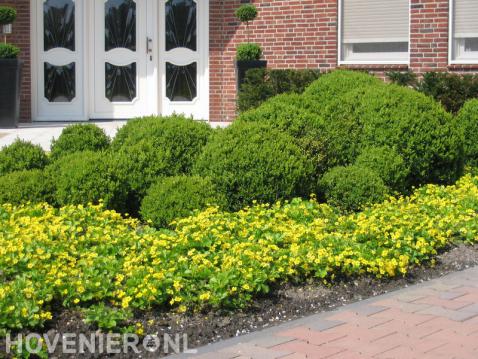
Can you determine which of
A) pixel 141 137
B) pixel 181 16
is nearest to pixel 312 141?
pixel 141 137

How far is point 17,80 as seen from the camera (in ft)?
44.2

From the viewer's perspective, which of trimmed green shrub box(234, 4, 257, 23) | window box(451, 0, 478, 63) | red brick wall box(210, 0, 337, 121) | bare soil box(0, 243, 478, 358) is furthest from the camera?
red brick wall box(210, 0, 337, 121)

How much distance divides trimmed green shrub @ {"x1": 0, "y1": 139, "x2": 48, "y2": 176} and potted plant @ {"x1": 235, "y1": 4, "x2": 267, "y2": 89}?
6187 mm

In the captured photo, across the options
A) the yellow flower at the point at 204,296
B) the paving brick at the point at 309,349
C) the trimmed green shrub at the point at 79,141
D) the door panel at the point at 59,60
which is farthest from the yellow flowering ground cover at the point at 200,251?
the door panel at the point at 59,60

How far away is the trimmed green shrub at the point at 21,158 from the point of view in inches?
314

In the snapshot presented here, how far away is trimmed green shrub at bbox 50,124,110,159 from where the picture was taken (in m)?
8.40

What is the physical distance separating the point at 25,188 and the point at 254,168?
1.93 meters

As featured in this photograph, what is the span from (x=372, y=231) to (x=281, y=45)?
28.0 ft

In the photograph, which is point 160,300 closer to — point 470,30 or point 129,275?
point 129,275

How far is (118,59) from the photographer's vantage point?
1545cm

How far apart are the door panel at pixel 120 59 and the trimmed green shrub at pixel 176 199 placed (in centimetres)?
826

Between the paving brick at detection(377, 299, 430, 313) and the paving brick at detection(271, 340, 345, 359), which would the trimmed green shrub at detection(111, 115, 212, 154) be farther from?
the paving brick at detection(271, 340, 345, 359)

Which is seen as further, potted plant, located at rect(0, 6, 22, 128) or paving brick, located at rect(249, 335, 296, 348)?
potted plant, located at rect(0, 6, 22, 128)

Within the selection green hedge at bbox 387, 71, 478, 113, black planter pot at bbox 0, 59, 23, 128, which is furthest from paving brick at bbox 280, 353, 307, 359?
black planter pot at bbox 0, 59, 23, 128
